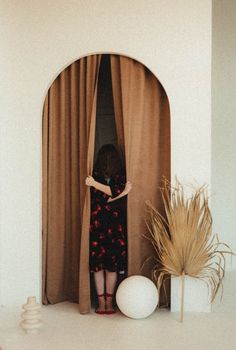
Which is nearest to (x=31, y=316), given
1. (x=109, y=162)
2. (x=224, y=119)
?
(x=109, y=162)

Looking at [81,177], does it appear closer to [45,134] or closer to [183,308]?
[45,134]

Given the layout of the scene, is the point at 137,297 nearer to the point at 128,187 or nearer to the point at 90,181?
the point at 128,187

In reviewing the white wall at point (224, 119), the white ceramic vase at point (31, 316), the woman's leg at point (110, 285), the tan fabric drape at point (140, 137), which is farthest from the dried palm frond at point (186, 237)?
the white wall at point (224, 119)

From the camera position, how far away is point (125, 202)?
4.58 metres

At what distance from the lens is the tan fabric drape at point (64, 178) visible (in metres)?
4.62

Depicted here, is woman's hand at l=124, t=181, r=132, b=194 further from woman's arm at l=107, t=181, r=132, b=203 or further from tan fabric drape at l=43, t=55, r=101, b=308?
tan fabric drape at l=43, t=55, r=101, b=308

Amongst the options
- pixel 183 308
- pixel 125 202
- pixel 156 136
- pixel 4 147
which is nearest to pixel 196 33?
pixel 156 136

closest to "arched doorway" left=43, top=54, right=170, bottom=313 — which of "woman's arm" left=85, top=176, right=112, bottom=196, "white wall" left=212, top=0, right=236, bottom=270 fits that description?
"woman's arm" left=85, top=176, right=112, bottom=196

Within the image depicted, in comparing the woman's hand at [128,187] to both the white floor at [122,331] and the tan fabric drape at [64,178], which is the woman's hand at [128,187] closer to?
the tan fabric drape at [64,178]

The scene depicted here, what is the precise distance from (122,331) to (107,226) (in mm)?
933

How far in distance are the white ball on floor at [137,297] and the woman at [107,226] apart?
31 cm

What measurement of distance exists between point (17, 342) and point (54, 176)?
1.57 meters

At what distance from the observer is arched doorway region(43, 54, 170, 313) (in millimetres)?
4469

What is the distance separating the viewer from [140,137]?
4484 millimetres
